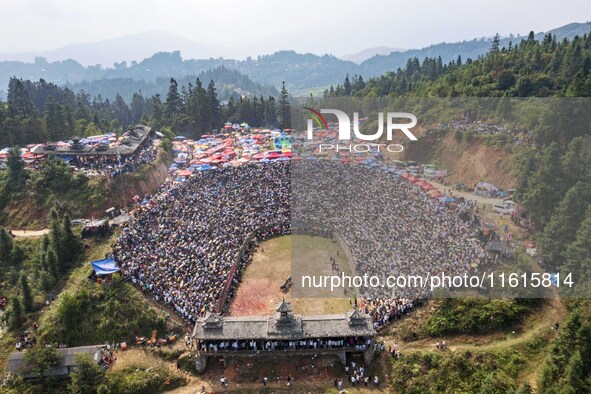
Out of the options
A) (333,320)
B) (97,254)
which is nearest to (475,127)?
(333,320)

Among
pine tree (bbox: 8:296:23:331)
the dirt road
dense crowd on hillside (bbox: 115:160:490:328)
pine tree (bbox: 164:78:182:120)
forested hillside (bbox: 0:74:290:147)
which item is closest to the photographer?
pine tree (bbox: 8:296:23:331)

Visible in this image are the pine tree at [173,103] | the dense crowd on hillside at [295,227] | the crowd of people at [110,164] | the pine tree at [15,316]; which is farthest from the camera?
the pine tree at [173,103]

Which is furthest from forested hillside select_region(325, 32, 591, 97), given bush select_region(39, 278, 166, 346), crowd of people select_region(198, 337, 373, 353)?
bush select_region(39, 278, 166, 346)

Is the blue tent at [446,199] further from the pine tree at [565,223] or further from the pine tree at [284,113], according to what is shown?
the pine tree at [284,113]

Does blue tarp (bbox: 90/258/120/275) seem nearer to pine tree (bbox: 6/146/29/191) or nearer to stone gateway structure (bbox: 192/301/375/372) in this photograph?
stone gateway structure (bbox: 192/301/375/372)

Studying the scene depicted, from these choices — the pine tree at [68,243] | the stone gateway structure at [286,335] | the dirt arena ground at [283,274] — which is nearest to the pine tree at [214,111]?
the dirt arena ground at [283,274]

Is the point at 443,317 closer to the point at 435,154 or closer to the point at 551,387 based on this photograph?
the point at 551,387

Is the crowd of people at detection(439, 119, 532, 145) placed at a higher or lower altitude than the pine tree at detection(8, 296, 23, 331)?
higher

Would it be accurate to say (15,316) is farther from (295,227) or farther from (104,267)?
(295,227)
